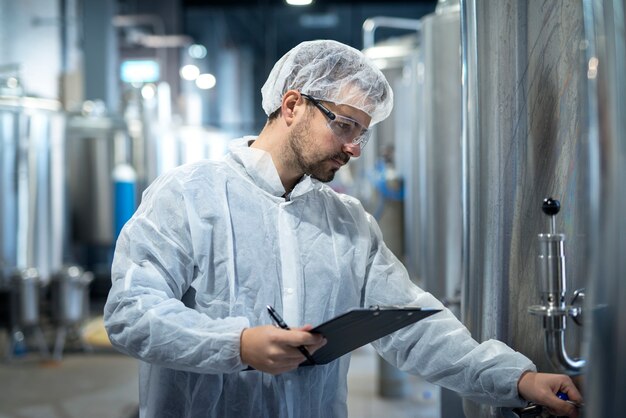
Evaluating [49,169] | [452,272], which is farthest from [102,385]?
[452,272]

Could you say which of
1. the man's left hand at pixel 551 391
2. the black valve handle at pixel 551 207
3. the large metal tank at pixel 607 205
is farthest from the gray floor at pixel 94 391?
the large metal tank at pixel 607 205

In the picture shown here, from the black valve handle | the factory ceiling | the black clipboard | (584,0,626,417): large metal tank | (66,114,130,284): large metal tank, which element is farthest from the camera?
the factory ceiling

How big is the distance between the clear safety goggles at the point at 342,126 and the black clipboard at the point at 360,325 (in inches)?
16.9

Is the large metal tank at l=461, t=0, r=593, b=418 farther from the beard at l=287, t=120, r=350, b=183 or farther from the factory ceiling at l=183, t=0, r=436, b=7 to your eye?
the factory ceiling at l=183, t=0, r=436, b=7

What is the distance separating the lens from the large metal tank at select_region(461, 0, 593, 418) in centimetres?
147

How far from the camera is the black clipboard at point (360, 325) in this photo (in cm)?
127

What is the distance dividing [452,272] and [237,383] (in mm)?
1840

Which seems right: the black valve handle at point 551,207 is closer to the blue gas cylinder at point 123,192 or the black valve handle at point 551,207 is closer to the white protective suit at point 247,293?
the white protective suit at point 247,293

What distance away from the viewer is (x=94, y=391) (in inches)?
172

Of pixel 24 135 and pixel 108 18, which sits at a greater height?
pixel 108 18

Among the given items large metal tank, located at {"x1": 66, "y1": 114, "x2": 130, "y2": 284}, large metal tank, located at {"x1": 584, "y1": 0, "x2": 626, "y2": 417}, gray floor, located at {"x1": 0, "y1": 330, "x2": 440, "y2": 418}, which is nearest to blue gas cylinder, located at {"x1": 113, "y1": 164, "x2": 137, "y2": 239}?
large metal tank, located at {"x1": 66, "y1": 114, "x2": 130, "y2": 284}

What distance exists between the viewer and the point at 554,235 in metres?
1.39

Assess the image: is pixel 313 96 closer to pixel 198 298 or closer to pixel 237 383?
pixel 198 298

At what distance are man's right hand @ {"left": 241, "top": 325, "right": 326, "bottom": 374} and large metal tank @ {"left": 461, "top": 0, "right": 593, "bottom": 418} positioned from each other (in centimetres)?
41
